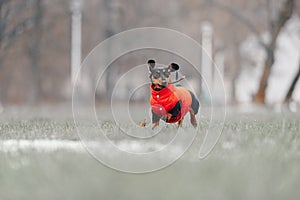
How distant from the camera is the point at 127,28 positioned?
88.4ft

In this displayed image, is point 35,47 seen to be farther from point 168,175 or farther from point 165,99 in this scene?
point 168,175

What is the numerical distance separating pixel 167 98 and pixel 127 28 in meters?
23.1

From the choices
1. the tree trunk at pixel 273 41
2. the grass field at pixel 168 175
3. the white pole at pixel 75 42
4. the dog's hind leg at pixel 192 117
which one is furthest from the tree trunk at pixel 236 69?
the grass field at pixel 168 175

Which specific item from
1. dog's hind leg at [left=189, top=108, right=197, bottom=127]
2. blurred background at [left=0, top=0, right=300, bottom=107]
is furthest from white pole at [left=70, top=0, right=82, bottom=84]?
dog's hind leg at [left=189, top=108, right=197, bottom=127]

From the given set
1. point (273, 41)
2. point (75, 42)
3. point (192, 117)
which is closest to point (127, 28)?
point (75, 42)

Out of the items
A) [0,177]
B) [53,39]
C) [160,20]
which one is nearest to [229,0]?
[160,20]

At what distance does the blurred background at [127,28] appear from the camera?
790 inches

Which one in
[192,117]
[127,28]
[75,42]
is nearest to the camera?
[192,117]

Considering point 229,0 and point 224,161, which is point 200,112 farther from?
point 229,0

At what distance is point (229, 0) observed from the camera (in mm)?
27203

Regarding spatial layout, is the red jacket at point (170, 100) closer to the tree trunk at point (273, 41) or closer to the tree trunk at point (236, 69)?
the tree trunk at point (273, 41)

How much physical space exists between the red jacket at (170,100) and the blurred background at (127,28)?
30.8 feet

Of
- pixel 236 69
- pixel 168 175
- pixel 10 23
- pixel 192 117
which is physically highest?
pixel 236 69

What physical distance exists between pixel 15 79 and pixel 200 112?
31.4 metres
